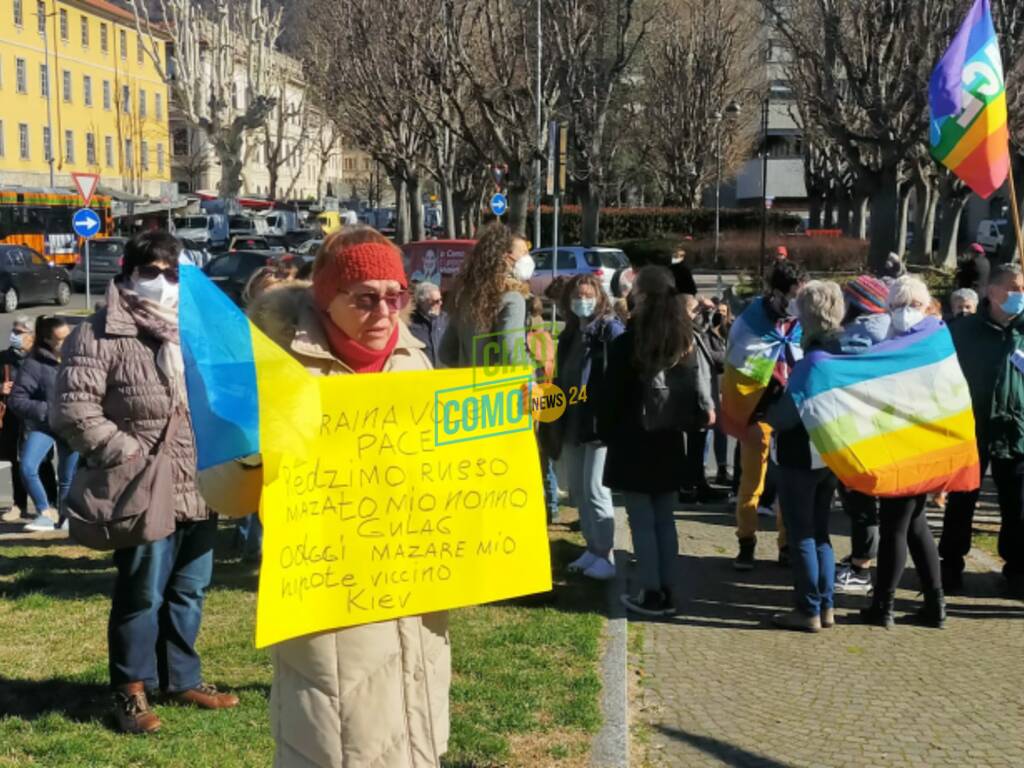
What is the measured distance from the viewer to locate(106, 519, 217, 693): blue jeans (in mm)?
4617

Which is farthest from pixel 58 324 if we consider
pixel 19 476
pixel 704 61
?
pixel 704 61

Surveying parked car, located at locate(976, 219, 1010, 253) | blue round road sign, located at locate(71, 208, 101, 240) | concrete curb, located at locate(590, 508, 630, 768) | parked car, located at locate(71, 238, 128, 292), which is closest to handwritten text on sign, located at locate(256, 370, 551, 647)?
concrete curb, located at locate(590, 508, 630, 768)

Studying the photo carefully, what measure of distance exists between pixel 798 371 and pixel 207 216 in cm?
5080

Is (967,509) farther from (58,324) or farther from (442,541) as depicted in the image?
(58,324)

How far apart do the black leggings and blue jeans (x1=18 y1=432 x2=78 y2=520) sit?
19.1 feet

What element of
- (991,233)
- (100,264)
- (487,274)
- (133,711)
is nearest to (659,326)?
(487,274)

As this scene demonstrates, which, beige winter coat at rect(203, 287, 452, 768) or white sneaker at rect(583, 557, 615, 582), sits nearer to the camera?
beige winter coat at rect(203, 287, 452, 768)

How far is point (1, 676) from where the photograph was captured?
207 inches

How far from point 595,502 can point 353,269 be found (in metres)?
4.20

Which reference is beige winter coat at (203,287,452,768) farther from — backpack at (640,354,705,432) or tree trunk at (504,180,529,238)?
tree trunk at (504,180,529,238)

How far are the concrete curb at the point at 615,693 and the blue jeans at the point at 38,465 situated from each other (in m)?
4.33

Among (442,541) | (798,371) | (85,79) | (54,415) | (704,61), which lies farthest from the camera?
(85,79)

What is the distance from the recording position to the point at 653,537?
6.34m

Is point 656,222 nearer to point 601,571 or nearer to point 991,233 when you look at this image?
point 991,233
